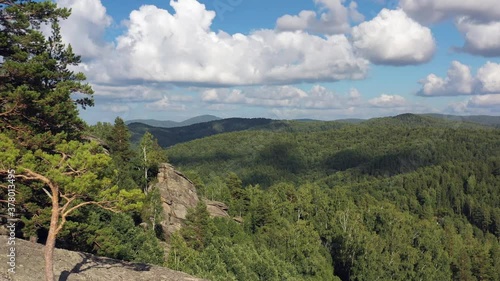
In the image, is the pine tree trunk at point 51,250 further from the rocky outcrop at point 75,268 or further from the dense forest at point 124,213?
the rocky outcrop at point 75,268

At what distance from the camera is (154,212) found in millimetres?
59094

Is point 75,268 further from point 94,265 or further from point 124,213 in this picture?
point 124,213

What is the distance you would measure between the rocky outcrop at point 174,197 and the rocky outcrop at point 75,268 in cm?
3930

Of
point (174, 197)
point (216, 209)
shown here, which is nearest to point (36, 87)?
point (174, 197)

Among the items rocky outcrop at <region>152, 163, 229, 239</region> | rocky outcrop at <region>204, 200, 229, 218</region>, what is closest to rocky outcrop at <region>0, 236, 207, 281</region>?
rocky outcrop at <region>152, 163, 229, 239</region>

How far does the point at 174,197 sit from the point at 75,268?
49815 millimetres

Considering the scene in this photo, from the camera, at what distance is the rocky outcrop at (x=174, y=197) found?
6712 cm

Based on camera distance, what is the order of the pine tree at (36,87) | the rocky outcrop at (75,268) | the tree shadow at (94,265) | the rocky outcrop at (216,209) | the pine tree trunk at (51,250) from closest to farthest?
1. the pine tree trunk at (51,250)
2. the rocky outcrop at (75,268)
3. the tree shadow at (94,265)
4. the pine tree at (36,87)
5. the rocky outcrop at (216,209)

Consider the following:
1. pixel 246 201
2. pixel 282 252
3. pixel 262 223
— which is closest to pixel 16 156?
pixel 282 252

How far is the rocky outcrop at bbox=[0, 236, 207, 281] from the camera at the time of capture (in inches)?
778

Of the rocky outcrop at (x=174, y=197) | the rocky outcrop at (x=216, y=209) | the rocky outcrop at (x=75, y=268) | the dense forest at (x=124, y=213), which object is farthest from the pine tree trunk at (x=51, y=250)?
the rocky outcrop at (x=216, y=209)

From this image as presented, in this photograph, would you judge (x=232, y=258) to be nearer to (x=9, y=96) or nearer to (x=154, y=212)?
(x=154, y=212)

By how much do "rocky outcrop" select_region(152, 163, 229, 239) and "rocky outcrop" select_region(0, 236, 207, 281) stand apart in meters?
39.3

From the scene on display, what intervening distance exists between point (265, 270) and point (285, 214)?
67.1 metres
